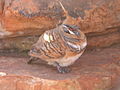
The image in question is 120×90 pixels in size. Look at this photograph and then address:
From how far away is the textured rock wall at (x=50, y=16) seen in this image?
3.68 meters

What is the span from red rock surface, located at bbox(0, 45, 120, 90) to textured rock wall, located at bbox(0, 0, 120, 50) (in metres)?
0.37

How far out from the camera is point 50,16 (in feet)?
12.1

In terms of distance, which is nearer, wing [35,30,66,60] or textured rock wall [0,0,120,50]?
wing [35,30,66,60]

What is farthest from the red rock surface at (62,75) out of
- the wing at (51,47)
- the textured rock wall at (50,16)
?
the textured rock wall at (50,16)

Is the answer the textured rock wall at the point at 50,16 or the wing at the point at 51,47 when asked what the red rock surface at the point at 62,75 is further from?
the textured rock wall at the point at 50,16

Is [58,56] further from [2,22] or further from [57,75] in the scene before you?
[2,22]

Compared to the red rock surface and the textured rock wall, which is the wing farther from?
the textured rock wall

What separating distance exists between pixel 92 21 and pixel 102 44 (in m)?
0.46

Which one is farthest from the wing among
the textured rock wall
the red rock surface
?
the textured rock wall

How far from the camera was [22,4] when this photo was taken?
3693 mm

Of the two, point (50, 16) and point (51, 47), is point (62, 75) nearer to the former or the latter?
point (51, 47)

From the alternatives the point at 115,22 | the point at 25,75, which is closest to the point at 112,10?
the point at 115,22

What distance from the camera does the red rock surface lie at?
3.28 metres

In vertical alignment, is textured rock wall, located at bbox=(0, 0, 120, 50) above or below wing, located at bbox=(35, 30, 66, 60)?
above
